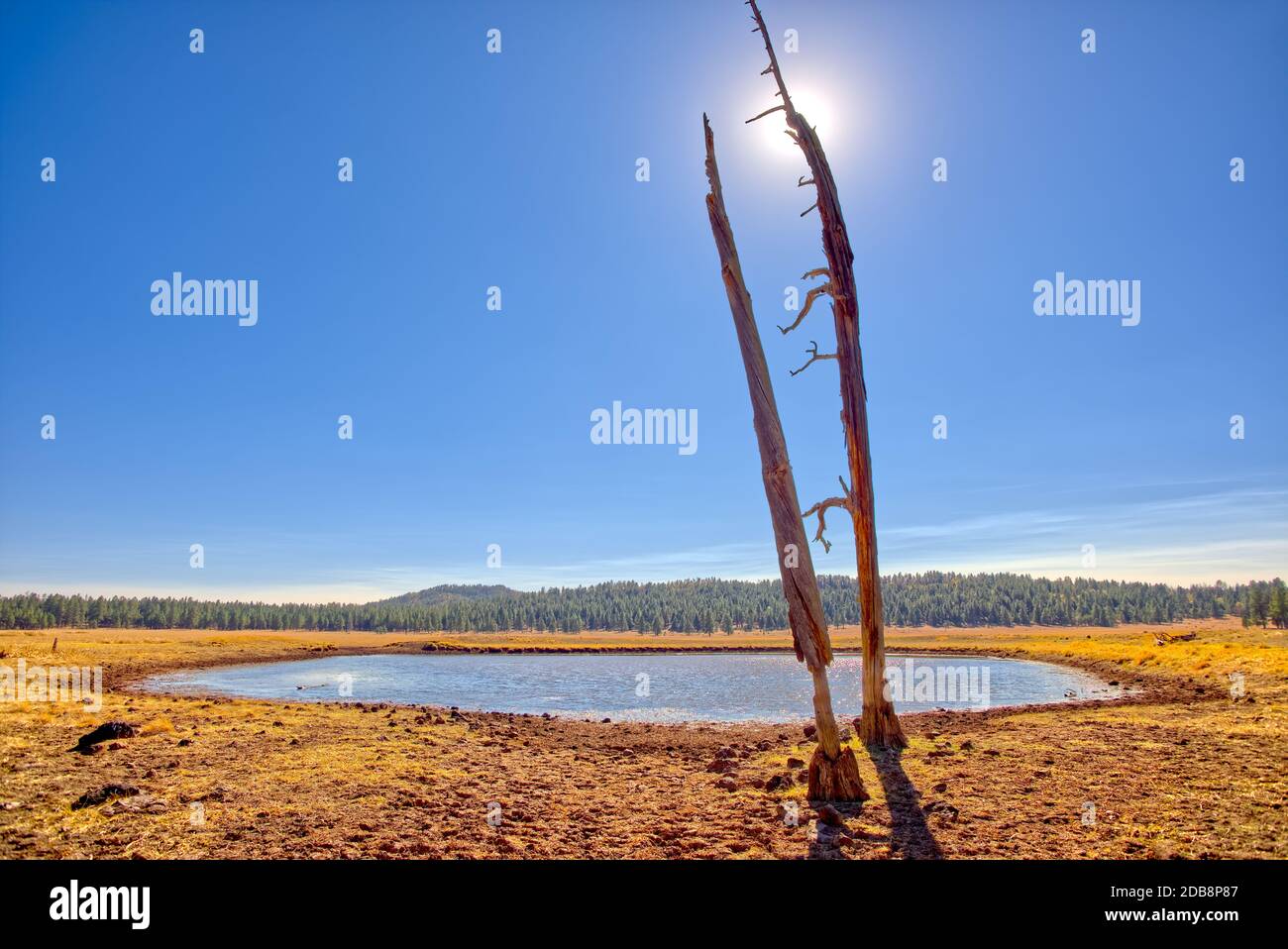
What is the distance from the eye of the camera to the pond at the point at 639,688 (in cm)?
2350

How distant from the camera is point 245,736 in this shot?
14.5 meters

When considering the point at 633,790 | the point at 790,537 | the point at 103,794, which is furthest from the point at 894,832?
the point at 103,794

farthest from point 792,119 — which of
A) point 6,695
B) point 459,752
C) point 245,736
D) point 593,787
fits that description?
point 6,695

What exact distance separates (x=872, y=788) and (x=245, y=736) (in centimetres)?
1360

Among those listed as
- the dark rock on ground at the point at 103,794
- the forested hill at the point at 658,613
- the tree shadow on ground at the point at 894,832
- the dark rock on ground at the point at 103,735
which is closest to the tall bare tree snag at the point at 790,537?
the tree shadow on ground at the point at 894,832

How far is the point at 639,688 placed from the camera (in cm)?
3309

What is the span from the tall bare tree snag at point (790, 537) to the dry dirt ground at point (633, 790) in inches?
24.1

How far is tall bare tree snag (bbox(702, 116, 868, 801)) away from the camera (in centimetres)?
888

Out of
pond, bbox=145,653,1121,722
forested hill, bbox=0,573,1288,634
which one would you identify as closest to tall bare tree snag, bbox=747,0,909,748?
pond, bbox=145,653,1121,722

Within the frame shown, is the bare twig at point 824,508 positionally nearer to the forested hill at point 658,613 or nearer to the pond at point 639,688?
the pond at point 639,688

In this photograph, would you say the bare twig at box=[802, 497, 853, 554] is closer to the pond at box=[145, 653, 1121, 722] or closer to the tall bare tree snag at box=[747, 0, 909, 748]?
the tall bare tree snag at box=[747, 0, 909, 748]

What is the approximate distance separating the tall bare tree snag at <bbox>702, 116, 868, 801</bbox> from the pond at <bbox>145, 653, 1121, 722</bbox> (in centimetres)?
901

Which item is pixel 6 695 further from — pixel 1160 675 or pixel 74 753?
pixel 1160 675
